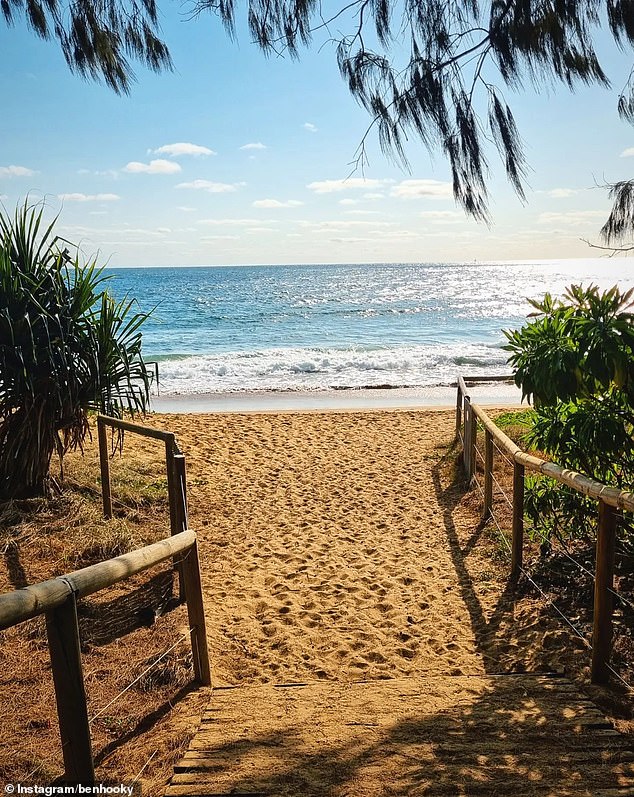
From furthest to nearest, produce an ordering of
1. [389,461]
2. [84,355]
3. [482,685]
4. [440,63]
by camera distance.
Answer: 1. [389,461]
2. [84,355]
3. [482,685]
4. [440,63]

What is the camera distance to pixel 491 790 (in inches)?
84.4

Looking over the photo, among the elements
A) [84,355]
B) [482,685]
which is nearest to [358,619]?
[482,685]

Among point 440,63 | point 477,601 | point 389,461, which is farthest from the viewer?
point 389,461

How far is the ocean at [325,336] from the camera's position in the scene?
61.3ft

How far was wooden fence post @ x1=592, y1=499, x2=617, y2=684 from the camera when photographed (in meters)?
3.01

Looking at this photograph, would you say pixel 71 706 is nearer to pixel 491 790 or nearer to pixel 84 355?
pixel 491 790

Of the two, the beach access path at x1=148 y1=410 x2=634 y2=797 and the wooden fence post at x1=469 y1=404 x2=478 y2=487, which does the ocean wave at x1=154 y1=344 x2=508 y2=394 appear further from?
the wooden fence post at x1=469 y1=404 x2=478 y2=487

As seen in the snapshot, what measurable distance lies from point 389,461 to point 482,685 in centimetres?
537

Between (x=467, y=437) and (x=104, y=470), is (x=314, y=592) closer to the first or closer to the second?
(x=104, y=470)

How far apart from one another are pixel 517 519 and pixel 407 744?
Result: 243cm

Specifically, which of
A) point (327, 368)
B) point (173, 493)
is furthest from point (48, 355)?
point (327, 368)

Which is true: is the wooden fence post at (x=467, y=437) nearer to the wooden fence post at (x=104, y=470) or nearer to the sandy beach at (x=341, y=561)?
the sandy beach at (x=341, y=561)

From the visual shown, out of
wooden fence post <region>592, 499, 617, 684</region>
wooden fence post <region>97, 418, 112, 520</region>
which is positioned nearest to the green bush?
wooden fence post <region>592, 499, 617, 684</region>

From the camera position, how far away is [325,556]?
552 centimetres
